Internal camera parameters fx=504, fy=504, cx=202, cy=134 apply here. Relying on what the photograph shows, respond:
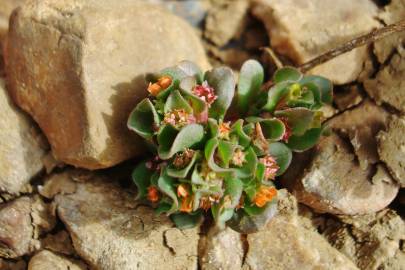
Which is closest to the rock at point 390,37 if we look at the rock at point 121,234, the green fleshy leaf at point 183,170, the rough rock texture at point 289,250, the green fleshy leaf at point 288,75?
the green fleshy leaf at point 288,75

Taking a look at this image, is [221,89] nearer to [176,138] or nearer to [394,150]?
[176,138]

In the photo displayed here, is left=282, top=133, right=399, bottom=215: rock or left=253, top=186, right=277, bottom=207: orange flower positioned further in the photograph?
left=282, top=133, right=399, bottom=215: rock

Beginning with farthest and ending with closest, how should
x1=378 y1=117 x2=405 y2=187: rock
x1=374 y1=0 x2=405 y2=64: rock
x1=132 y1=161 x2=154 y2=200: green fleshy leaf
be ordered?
x1=374 y1=0 x2=405 y2=64: rock → x1=378 y1=117 x2=405 y2=187: rock → x1=132 y1=161 x2=154 y2=200: green fleshy leaf

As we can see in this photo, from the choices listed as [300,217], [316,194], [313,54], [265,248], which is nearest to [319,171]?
[316,194]

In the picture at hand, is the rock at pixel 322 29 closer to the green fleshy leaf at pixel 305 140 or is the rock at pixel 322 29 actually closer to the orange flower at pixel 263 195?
the green fleshy leaf at pixel 305 140

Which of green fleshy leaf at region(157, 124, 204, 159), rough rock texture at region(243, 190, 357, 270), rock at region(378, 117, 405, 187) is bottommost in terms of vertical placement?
rough rock texture at region(243, 190, 357, 270)

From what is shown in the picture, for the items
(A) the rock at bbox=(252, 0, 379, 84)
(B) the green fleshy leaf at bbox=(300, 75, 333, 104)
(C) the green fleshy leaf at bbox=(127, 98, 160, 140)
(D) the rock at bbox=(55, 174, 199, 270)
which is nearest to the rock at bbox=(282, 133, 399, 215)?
(B) the green fleshy leaf at bbox=(300, 75, 333, 104)

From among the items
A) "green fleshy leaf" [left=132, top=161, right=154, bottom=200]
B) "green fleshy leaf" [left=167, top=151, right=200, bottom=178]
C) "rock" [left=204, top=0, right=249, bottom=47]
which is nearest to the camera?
"green fleshy leaf" [left=167, top=151, right=200, bottom=178]

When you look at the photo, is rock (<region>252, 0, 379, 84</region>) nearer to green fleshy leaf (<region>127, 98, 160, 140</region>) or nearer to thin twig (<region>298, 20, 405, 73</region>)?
thin twig (<region>298, 20, 405, 73</region>)
